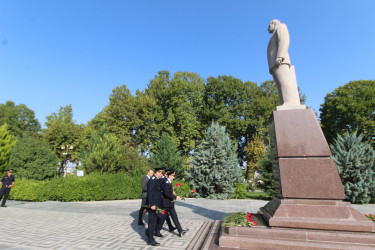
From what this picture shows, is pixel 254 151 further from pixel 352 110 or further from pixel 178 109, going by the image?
pixel 352 110

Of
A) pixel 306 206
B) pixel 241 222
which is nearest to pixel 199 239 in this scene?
pixel 241 222

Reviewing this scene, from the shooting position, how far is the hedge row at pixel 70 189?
44.2 feet

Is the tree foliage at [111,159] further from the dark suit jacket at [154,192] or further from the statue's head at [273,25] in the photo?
the statue's head at [273,25]

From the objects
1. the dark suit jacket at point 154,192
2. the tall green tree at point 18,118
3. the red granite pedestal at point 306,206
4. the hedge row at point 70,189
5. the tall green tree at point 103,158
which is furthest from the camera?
the tall green tree at point 18,118

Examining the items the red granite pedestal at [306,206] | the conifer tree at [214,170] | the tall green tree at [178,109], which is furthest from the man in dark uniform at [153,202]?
A: the tall green tree at [178,109]

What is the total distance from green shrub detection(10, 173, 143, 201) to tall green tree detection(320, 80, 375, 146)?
959 inches

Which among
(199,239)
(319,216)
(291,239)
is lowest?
(199,239)

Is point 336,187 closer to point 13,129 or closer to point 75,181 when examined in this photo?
point 75,181

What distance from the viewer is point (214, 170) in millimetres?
17375

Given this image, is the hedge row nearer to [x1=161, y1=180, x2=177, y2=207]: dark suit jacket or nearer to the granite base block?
[x1=161, y1=180, x2=177, y2=207]: dark suit jacket

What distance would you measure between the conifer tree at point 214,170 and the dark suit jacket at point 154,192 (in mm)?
12057

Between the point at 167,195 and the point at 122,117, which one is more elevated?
the point at 122,117

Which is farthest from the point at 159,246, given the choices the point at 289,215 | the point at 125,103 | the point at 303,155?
the point at 125,103

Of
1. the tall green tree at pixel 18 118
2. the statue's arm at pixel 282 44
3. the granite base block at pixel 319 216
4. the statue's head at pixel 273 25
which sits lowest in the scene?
the granite base block at pixel 319 216
